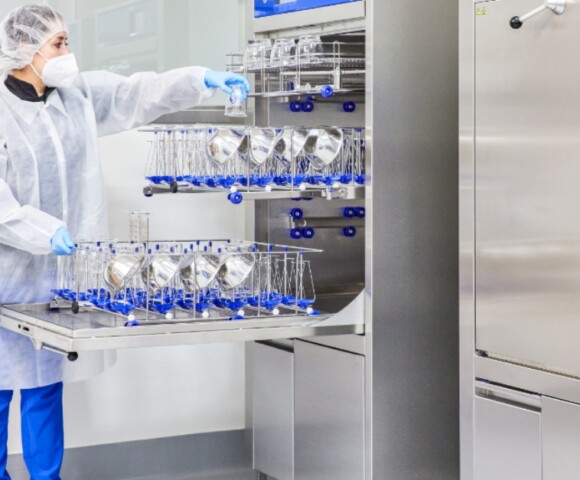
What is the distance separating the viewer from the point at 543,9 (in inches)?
101

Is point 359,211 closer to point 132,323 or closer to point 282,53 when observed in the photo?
point 282,53

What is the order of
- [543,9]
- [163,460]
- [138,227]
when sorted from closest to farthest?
1. [543,9]
2. [138,227]
3. [163,460]

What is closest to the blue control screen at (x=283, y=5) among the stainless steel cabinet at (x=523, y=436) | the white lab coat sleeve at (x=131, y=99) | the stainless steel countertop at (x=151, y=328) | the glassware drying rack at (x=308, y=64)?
the glassware drying rack at (x=308, y=64)

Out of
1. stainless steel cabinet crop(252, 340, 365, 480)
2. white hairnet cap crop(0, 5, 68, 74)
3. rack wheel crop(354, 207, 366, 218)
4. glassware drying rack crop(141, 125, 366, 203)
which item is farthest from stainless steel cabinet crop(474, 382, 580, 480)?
white hairnet cap crop(0, 5, 68, 74)

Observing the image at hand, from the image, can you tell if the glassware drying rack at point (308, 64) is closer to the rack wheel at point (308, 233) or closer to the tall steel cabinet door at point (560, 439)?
the rack wheel at point (308, 233)

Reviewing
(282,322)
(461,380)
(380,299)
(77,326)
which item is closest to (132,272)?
(77,326)

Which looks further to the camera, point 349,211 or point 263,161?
point 349,211

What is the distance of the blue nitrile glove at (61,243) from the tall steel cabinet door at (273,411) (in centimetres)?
90

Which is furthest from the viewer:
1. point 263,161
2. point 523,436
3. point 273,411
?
point 273,411

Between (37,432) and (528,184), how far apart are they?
5.96 feet

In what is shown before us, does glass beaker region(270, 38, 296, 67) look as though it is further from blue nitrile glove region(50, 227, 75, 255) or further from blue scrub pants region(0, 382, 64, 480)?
blue scrub pants region(0, 382, 64, 480)

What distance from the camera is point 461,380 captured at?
2900mm

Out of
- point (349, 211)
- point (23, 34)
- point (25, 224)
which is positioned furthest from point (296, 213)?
point (23, 34)

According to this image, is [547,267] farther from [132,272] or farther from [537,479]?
[132,272]
